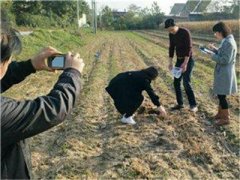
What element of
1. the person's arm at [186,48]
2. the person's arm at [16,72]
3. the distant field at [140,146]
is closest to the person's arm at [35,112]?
the person's arm at [16,72]

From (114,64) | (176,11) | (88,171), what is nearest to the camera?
(88,171)

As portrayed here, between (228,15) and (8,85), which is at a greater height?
(8,85)

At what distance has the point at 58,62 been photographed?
2.15m

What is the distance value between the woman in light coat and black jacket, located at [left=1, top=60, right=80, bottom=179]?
5163mm

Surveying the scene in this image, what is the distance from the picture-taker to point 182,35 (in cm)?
768

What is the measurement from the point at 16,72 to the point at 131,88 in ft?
14.7

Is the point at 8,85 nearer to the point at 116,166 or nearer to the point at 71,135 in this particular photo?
the point at 116,166

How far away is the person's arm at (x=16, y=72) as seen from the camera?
2.47 metres

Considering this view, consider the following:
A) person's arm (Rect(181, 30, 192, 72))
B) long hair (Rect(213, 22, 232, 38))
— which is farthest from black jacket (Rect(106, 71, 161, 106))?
long hair (Rect(213, 22, 232, 38))

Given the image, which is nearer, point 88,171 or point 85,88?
point 88,171

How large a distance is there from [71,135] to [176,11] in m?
103

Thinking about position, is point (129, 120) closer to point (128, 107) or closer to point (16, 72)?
point (128, 107)

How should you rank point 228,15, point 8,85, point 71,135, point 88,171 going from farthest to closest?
point 228,15 < point 71,135 < point 88,171 < point 8,85

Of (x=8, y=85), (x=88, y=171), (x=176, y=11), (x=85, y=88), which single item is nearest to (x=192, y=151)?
(x=88, y=171)
